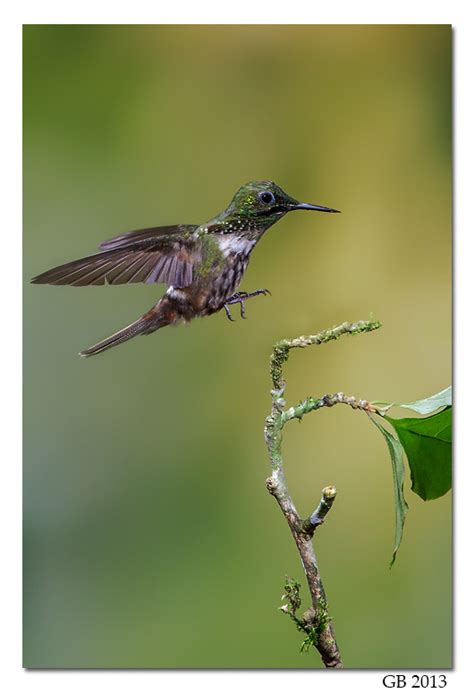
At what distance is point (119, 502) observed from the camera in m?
1.93

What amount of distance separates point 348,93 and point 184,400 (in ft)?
2.72

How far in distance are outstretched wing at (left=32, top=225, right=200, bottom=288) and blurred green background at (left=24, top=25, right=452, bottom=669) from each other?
0.07m

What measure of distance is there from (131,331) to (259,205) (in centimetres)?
42

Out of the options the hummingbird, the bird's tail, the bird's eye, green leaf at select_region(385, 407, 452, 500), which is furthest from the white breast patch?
green leaf at select_region(385, 407, 452, 500)

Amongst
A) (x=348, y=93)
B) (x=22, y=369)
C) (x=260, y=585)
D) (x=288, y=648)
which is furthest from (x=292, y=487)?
(x=348, y=93)

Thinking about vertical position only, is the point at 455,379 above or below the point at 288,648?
above

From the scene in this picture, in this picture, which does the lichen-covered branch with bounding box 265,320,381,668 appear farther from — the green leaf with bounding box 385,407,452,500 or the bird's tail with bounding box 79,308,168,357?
the bird's tail with bounding box 79,308,168,357

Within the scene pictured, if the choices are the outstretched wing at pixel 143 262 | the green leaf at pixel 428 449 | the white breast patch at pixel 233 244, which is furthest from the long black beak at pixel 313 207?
→ the green leaf at pixel 428 449

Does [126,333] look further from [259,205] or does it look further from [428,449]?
[428,449]

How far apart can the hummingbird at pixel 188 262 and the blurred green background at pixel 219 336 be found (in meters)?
0.03

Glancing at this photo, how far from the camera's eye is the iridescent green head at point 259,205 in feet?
6.26

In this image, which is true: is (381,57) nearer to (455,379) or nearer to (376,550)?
(455,379)

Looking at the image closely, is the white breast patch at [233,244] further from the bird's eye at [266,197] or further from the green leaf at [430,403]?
the green leaf at [430,403]

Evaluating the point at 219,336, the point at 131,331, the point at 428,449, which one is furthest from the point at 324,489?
the point at 131,331
